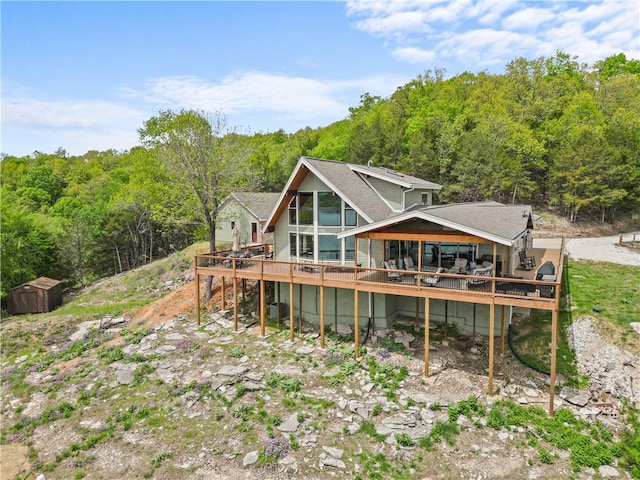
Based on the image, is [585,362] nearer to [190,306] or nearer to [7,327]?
[190,306]

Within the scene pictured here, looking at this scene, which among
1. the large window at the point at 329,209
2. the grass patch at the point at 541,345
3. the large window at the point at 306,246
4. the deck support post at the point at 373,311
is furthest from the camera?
the large window at the point at 306,246

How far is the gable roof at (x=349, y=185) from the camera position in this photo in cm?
1705

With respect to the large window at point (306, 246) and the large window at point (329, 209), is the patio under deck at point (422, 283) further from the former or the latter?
the large window at point (329, 209)

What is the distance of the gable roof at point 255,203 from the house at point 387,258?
43.9 ft

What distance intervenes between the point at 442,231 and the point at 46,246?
33.1m

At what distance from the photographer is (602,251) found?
2477 cm

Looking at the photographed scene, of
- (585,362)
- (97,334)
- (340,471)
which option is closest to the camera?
(340,471)

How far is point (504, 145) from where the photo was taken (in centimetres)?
4088

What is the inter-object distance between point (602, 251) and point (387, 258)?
55.2ft

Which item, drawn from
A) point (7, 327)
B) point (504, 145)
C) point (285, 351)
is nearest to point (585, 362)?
point (285, 351)

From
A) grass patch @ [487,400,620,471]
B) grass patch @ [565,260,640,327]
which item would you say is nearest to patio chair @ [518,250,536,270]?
grass patch @ [565,260,640,327]

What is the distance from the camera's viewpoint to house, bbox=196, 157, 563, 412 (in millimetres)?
13484

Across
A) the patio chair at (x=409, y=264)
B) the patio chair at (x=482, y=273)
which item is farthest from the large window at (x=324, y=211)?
the patio chair at (x=482, y=273)

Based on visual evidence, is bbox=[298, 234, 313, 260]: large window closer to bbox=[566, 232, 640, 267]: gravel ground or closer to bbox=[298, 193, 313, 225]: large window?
bbox=[298, 193, 313, 225]: large window
